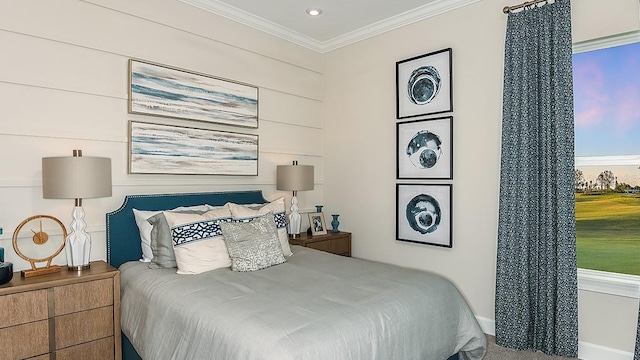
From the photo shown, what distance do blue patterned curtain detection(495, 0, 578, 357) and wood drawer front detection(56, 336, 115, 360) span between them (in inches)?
106

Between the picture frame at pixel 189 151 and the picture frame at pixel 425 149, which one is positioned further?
the picture frame at pixel 425 149

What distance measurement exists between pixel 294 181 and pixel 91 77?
73.0 inches

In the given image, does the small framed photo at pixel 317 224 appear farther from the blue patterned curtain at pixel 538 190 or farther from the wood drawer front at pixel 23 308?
the wood drawer front at pixel 23 308

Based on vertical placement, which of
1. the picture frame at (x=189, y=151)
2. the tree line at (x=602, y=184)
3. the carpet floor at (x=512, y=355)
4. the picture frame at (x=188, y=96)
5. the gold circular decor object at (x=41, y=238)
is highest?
the picture frame at (x=188, y=96)

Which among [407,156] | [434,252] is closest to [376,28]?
[407,156]

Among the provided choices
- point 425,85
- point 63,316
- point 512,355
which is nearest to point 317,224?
point 425,85

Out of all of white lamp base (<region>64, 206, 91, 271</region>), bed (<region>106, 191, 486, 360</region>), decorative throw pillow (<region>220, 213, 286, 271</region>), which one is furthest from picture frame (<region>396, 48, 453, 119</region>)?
white lamp base (<region>64, 206, 91, 271</region>)

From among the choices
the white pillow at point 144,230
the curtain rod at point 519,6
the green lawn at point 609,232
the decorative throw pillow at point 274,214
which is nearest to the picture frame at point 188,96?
the white pillow at point 144,230

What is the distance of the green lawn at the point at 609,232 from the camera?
9.11ft

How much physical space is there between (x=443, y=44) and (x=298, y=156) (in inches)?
71.2

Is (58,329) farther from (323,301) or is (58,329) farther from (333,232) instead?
(333,232)

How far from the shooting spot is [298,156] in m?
4.15

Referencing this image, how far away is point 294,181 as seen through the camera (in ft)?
12.1

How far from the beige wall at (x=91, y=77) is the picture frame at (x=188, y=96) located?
0.07 meters
